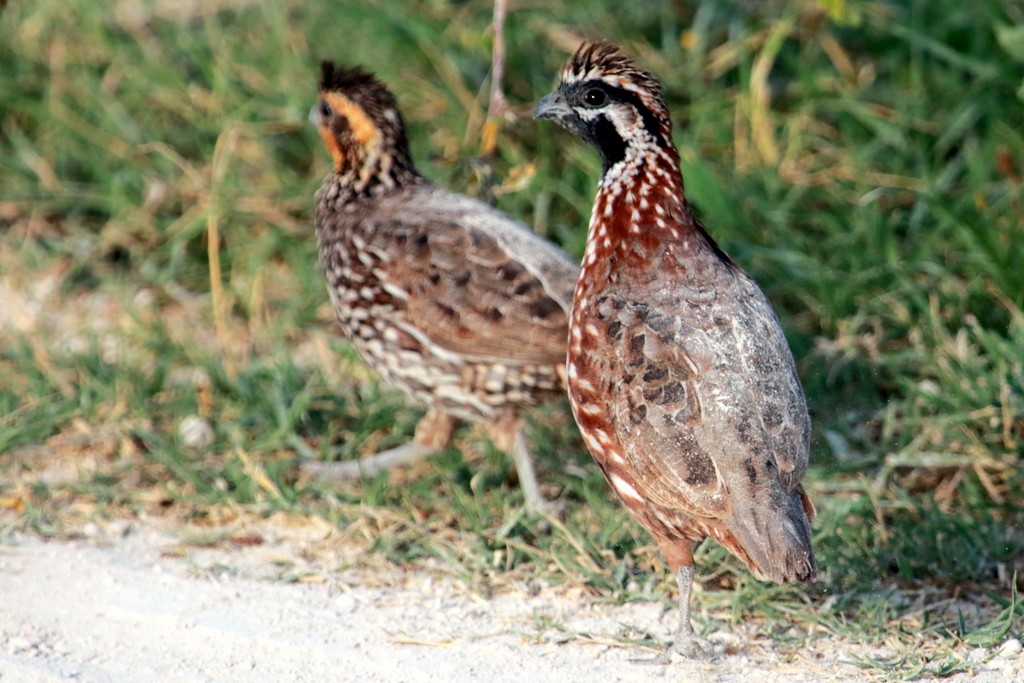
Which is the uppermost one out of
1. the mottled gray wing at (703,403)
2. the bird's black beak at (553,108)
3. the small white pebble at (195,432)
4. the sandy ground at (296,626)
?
the bird's black beak at (553,108)

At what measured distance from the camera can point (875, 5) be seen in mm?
7336

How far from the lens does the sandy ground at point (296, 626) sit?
13.8ft

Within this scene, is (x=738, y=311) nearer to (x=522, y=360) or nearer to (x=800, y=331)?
(x=522, y=360)

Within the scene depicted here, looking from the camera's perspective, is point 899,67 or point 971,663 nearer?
point 971,663

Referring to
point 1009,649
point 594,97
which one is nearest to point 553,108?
point 594,97

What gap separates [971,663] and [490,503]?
185 cm

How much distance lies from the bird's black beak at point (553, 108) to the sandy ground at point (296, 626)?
156cm

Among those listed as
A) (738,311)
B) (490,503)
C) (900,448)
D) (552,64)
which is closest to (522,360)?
(490,503)

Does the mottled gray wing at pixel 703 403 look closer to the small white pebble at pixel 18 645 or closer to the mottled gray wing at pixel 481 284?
the mottled gray wing at pixel 481 284

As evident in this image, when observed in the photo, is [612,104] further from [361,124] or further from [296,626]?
[296,626]

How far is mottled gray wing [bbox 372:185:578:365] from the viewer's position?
207 inches

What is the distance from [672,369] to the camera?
4.27 metres

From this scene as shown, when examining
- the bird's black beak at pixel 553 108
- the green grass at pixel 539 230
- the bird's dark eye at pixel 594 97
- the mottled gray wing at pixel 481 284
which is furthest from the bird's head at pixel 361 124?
the bird's dark eye at pixel 594 97

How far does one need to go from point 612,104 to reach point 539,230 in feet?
6.90
